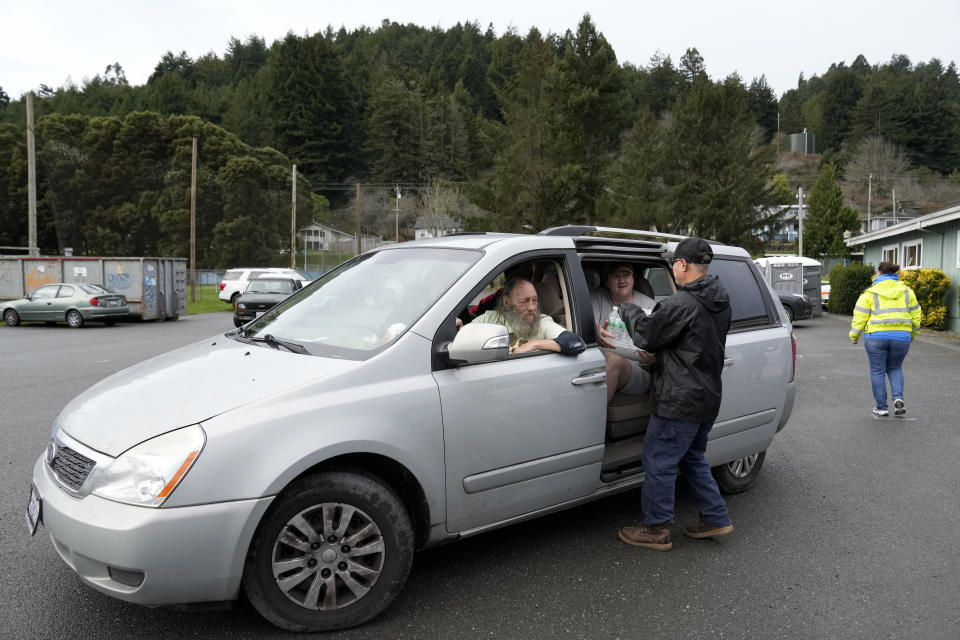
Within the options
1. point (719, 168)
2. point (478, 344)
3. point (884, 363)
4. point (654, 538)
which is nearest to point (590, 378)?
point (478, 344)

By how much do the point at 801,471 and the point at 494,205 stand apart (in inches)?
1416

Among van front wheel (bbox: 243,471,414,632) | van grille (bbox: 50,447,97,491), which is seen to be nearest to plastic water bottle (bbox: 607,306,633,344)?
van front wheel (bbox: 243,471,414,632)

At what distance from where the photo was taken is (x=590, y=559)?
3975mm

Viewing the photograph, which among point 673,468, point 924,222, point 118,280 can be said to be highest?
point 924,222

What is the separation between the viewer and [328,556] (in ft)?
9.91

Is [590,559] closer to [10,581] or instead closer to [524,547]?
[524,547]

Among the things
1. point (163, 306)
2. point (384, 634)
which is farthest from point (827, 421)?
point (163, 306)

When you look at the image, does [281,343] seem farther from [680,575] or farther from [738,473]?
[738,473]

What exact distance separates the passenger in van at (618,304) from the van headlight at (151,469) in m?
2.36

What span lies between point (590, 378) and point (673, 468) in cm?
72

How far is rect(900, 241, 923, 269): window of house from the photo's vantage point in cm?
2512

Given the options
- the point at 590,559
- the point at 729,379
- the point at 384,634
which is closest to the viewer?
the point at 384,634

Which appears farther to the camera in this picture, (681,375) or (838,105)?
(838,105)

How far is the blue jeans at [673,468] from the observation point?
3967 millimetres
